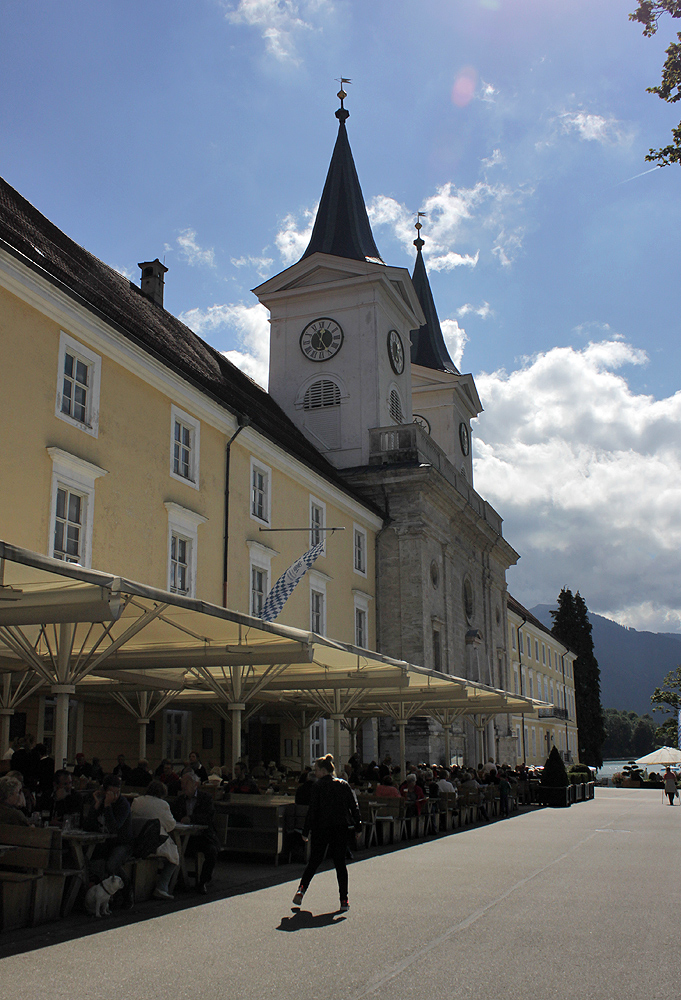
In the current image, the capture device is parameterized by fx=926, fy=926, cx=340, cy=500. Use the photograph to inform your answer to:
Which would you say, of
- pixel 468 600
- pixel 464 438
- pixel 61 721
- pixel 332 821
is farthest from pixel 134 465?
pixel 464 438

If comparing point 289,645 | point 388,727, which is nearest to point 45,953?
point 289,645

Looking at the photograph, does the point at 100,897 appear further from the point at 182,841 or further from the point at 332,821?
the point at 332,821

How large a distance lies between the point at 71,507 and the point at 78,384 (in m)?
2.33

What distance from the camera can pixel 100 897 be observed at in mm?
8586

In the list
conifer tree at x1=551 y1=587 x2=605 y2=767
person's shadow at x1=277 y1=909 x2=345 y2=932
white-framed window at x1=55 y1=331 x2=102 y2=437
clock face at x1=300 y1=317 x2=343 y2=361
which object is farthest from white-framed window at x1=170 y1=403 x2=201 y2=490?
conifer tree at x1=551 y1=587 x2=605 y2=767

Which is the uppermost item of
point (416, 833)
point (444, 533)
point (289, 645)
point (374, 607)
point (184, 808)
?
point (444, 533)

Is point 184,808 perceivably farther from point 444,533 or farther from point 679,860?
point 444,533

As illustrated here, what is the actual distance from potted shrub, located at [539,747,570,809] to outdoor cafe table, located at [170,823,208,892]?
21.1m

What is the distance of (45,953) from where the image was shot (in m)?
7.06

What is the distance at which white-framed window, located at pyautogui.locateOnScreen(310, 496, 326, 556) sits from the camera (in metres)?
27.3

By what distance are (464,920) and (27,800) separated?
4.95 metres

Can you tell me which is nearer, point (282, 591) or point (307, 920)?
point (307, 920)

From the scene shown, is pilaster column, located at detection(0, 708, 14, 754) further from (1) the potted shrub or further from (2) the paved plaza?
(1) the potted shrub

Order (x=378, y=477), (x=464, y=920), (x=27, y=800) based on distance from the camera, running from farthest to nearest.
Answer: (x=378, y=477), (x=27, y=800), (x=464, y=920)
